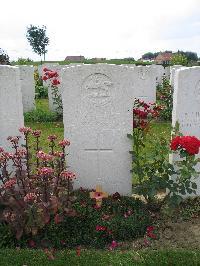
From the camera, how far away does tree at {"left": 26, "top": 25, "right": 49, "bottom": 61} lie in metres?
44.0

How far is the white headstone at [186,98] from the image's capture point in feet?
15.7

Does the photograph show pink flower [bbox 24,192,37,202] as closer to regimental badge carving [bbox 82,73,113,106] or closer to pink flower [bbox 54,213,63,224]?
pink flower [bbox 54,213,63,224]

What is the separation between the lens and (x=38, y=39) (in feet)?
144

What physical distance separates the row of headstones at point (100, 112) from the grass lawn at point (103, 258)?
4.46ft

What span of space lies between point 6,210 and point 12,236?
0.31m

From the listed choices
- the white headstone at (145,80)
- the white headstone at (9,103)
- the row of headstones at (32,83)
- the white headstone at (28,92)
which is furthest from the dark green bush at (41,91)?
the white headstone at (9,103)

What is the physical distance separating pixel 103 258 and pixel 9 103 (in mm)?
2264

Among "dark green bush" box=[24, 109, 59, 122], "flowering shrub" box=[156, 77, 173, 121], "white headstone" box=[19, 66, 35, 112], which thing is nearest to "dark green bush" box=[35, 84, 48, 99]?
"white headstone" box=[19, 66, 35, 112]

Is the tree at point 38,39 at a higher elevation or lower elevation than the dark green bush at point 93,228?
higher

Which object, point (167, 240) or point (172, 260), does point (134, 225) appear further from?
point (172, 260)

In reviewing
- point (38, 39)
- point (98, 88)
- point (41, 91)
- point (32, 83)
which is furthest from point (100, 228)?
point (38, 39)

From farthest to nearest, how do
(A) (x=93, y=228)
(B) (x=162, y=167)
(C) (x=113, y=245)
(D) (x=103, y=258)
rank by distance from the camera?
(B) (x=162, y=167), (A) (x=93, y=228), (C) (x=113, y=245), (D) (x=103, y=258)

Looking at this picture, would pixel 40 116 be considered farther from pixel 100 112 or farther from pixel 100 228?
pixel 100 228

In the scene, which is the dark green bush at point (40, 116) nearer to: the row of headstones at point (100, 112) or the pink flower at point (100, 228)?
the row of headstones at point (100, 112)
